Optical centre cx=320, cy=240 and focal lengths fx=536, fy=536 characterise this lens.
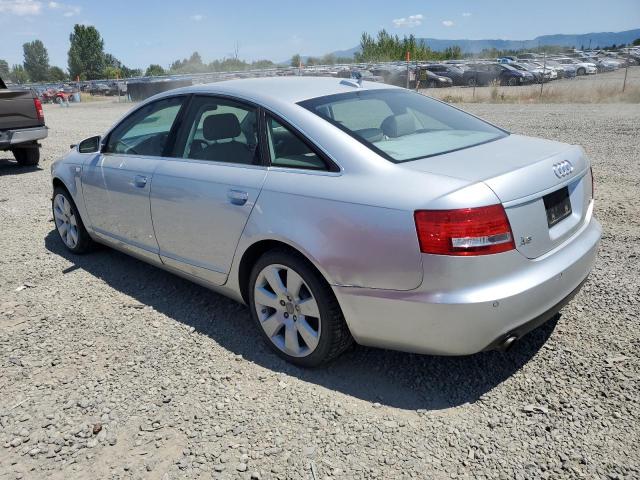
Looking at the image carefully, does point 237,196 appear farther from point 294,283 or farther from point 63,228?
Result: point 63,228

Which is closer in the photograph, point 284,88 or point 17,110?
point 284,88

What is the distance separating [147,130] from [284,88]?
1482 mm

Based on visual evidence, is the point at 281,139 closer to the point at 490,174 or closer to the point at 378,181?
the point at 378,181

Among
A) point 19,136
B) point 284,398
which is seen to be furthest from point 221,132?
point 19,136

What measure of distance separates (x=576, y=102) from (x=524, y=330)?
18397 millimetres

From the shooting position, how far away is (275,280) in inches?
124

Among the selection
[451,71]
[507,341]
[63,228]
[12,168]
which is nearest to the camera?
[507,341]

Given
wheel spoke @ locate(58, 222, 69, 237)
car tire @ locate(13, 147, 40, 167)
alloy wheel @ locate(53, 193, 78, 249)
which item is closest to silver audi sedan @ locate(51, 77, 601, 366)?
alloy wheel @ locate(53, 193, 78, 249)

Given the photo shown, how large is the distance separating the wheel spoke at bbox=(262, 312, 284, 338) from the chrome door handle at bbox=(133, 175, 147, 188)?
1495 mm

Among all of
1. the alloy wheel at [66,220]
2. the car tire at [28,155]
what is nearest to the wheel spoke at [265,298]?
the alloy wheel at [66,220]

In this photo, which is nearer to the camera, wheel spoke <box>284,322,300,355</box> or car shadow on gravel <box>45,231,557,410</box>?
car shadow on gravel <box>45,231,557,410</box>

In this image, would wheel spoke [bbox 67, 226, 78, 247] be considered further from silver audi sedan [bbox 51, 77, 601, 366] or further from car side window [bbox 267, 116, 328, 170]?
car side window [bbox 267, 116, 328, 170]

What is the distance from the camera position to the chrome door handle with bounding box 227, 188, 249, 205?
3.20 meters

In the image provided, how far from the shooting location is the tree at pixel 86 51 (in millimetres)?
96062
